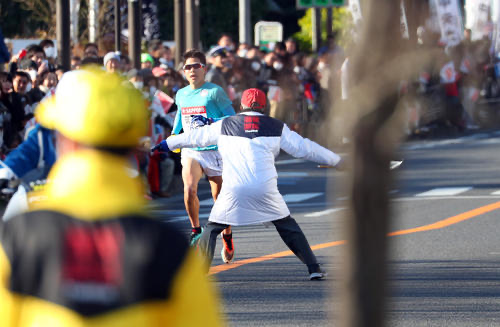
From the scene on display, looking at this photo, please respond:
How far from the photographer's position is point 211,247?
9305mm

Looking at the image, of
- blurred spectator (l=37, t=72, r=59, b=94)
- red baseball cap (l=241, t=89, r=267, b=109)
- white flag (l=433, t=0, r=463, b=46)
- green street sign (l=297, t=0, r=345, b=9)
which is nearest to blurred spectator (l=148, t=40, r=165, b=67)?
blurred spectator (l=37, t=72, r=59, b=94)

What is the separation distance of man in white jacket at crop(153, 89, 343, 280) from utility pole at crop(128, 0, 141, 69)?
396 inches

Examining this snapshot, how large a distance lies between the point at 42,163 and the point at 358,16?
3.07m

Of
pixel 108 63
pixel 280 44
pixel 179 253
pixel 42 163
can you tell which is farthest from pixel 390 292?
pixel 280 44

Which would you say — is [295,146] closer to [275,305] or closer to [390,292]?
[275,305]

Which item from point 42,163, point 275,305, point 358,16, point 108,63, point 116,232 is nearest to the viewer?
point 116,232

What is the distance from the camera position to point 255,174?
9.20 meters

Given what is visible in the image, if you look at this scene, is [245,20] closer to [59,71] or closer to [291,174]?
[291,174]

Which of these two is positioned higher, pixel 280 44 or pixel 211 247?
pixel 280 44

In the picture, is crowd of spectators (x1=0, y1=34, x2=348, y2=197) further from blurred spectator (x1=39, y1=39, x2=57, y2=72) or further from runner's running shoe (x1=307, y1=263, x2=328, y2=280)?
runner's running shoe (x1=307, y1=263, x2=328, y2=280)

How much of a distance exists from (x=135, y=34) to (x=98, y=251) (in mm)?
17177

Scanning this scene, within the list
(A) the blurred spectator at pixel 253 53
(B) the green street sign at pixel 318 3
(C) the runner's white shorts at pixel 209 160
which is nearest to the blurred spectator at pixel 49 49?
(A) the blurred spectator at pixel 253 53

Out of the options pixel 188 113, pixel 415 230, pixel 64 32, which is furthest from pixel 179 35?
pixel 188 113

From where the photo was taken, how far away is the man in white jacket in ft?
30.1
